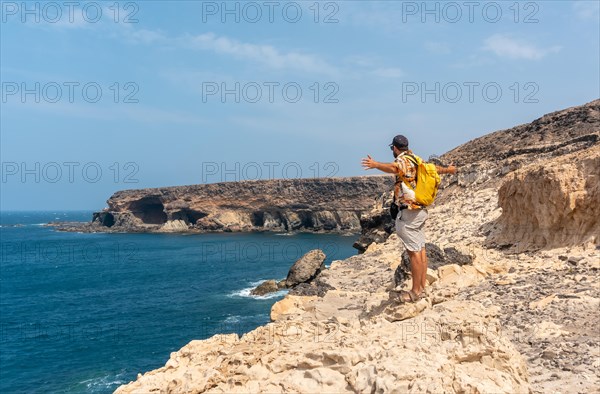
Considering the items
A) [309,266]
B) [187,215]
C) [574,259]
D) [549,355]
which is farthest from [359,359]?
[187,215]

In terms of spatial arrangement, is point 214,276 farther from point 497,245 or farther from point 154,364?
point 497,245

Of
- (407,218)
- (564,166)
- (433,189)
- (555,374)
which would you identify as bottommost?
(555,374)

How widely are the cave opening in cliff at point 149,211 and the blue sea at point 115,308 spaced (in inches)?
1837

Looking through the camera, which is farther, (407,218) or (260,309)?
(260,309)

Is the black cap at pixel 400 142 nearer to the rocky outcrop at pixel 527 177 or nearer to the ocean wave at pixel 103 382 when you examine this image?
the rocky outcrop at pixel 527 177

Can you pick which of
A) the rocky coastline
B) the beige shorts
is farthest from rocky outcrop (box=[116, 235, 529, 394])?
the beige shorts

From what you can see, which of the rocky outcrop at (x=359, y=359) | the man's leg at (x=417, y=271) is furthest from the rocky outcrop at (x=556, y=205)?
the rocky outcrop at (x=359, y=359)

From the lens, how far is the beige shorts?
572 cm

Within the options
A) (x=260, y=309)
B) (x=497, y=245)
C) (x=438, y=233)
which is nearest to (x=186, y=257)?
(x=260, y=309)

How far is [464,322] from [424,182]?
6.25 feet

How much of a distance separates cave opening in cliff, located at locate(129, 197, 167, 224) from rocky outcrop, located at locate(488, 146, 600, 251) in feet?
335

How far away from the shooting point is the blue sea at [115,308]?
21.0 m

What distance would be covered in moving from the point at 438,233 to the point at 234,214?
8077 cm

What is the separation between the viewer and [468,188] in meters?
27.9
